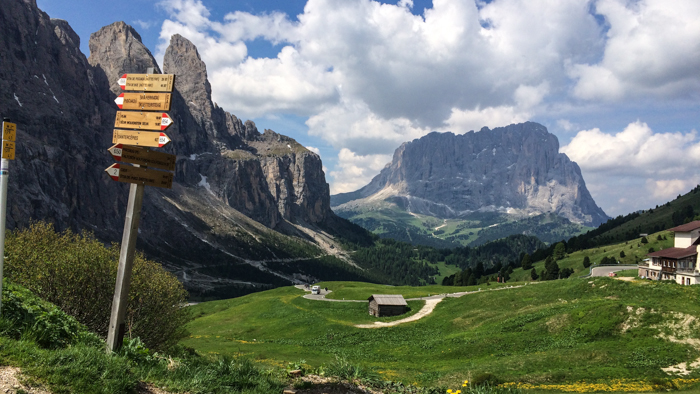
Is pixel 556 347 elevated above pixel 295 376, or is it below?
below

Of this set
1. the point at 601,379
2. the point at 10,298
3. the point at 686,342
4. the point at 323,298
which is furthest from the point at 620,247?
the point at 10,298

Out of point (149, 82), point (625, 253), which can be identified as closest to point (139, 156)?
point (149, 82)

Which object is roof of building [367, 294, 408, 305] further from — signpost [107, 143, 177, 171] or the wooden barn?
signpost [107, 143, 177, 171]

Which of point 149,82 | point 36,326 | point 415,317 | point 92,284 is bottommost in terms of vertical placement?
point 415,317

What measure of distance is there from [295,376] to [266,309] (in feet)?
229

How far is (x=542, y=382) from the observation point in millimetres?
29938

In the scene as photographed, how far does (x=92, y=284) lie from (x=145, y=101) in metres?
16.5

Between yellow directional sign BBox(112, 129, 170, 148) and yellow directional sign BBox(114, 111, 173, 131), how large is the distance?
Answer: 201 millimetres

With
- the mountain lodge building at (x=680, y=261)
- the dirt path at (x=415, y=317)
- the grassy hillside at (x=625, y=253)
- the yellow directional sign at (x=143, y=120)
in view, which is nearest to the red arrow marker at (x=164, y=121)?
the yellow directional sign at (x=143, y=120)

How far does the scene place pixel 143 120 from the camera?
14391 mm

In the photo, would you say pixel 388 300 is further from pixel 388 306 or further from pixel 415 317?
pixel 415 317

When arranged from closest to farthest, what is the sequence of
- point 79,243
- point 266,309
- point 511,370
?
point 79,243 < point 511,370 < point 266,309

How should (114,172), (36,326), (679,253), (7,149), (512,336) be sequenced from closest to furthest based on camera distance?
1. (7,149)
2. (36,326)
3. (114,172)
4. (512,336)
5. (679,253)

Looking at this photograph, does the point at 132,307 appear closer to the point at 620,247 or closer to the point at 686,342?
the point at 686,342
